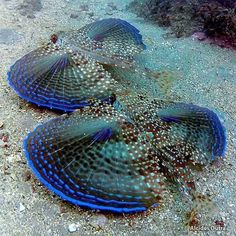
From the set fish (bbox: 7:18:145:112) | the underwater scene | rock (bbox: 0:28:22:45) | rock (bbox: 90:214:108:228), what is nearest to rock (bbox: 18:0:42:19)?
rock (bbox: 0:28:22:45)

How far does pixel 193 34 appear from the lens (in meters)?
7.69

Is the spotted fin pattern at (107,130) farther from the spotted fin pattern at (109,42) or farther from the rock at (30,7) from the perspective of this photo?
the rock at (30,7)

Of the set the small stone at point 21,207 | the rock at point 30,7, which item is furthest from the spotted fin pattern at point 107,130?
the rock at point 30,7

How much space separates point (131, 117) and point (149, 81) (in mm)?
1327

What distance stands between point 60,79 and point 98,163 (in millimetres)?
1871

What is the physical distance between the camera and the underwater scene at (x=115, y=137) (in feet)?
12.8

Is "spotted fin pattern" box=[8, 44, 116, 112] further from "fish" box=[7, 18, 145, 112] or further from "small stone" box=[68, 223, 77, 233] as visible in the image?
"small stone" box=[68, 223, 77, 233]

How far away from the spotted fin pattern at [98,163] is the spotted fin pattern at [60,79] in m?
0.81

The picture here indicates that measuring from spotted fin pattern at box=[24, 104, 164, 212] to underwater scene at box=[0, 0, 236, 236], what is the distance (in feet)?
0.04

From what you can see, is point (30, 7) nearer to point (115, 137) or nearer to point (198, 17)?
point (198, 17)

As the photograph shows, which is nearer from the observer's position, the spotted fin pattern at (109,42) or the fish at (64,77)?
the fish at (64,77)

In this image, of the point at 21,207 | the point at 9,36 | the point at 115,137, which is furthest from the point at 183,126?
the point at 9,36

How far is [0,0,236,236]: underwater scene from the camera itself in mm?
3887

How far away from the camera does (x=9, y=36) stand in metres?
7.12
